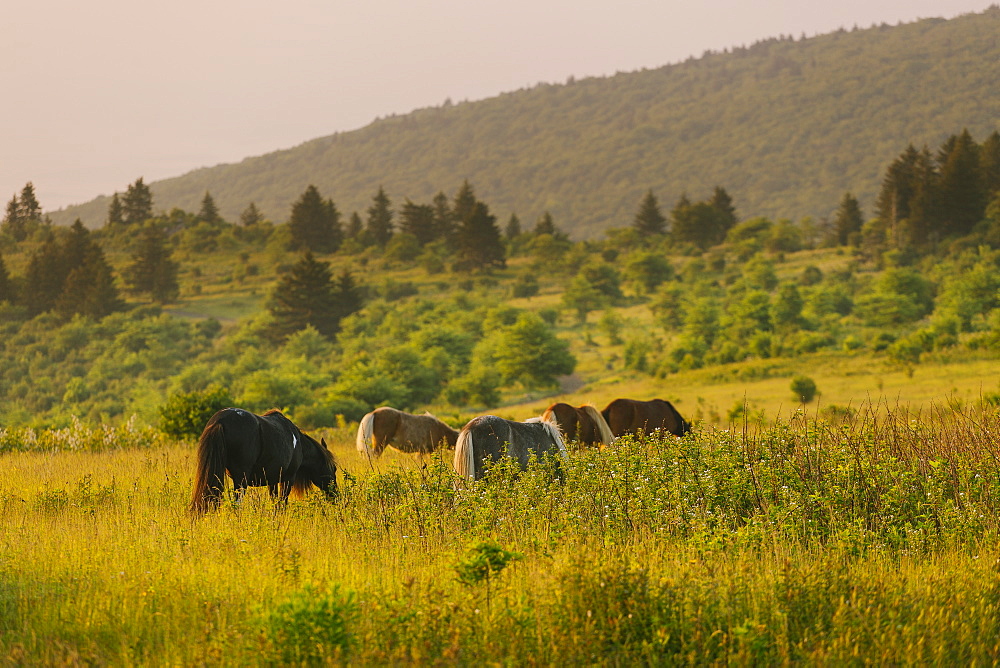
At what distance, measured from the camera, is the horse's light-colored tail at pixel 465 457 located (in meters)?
9.71

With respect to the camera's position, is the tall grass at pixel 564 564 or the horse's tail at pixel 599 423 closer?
the tall grass at pixel 564 564

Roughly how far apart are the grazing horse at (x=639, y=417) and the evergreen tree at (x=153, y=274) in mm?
63501

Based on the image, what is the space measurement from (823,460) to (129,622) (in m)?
6.66

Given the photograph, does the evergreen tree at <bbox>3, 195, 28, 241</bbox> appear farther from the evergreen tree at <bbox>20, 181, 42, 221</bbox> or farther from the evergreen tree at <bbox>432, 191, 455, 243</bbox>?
the evergreen tree at <bbox>432, 191, 455, 243</bbox>

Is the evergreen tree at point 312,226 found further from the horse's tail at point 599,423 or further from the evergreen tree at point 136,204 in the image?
the horse's tail at point 599,423

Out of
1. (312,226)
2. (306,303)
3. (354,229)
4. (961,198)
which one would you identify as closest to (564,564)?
(306,303)

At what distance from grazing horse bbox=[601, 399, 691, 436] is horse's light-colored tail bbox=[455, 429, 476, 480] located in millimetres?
5052

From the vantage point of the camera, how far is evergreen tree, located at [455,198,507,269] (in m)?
79.3

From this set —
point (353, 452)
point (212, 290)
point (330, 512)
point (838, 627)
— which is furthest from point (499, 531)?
point (212, 290)

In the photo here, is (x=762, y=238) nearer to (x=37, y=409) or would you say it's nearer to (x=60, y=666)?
(x=37, y=409)

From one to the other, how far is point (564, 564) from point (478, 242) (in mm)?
74821

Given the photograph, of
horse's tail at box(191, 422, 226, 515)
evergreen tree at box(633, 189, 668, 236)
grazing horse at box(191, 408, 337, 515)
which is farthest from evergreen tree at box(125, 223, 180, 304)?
horse's tail at box(191, 422, 226, 515)

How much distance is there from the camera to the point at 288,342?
59.6 metres

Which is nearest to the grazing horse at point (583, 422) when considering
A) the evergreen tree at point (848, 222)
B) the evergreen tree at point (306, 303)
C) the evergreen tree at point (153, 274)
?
the evergreen tree at point (306, 303)
